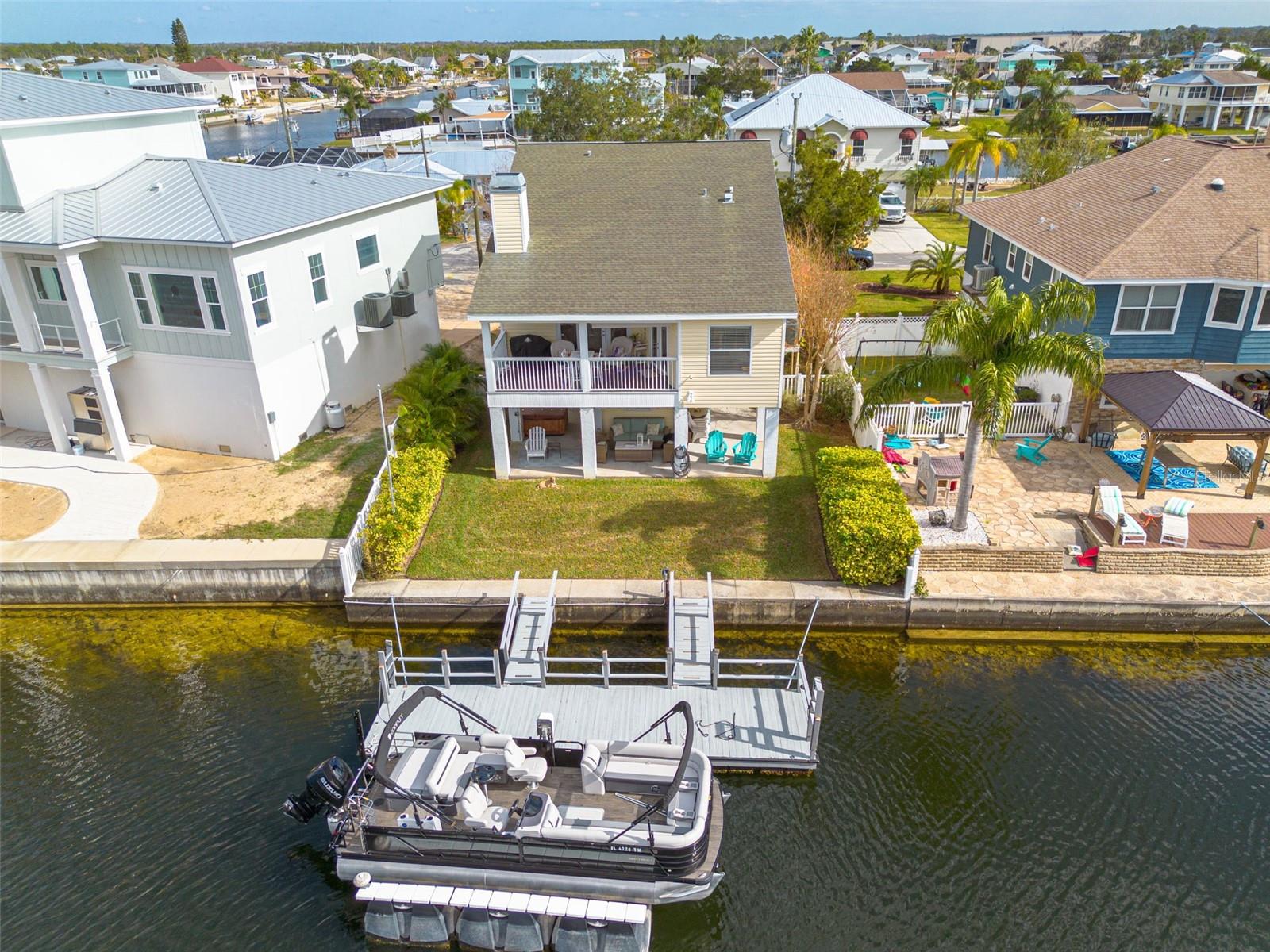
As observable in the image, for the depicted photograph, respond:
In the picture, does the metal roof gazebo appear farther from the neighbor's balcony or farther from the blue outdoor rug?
the neighbor's balcony

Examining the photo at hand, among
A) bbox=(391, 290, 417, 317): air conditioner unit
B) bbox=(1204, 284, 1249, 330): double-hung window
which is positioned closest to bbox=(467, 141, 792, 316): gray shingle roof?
bbox=(391, 290, 417, 317): air conditioner unit

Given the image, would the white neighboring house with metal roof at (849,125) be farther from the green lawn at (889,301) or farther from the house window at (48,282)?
the house window at (48,282)

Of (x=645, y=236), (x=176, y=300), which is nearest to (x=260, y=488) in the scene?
(x=176, y=300)

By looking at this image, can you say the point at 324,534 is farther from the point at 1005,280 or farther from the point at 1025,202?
the point at 1025,202

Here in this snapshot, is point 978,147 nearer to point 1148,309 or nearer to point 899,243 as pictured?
point 899,243

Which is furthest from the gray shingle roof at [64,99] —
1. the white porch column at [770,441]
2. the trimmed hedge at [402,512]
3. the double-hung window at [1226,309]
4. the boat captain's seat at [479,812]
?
the double-hung window at [1226,309]

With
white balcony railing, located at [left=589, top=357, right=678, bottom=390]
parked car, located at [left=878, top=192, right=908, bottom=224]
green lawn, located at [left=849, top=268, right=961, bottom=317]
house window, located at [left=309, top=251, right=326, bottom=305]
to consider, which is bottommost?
green lawn, located at [left=849, top=268, right=961, bottom=317]

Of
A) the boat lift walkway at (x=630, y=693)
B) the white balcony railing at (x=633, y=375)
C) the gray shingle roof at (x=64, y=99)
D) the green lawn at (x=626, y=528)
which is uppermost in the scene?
the gray shingle roof at (x=64, y=99)
